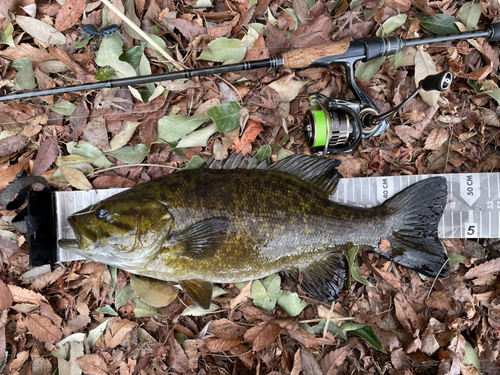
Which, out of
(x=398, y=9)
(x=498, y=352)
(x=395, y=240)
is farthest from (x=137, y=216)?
(x=498, y=352)

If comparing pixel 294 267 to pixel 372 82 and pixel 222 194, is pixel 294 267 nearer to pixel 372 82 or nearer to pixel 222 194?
pixel 222 194

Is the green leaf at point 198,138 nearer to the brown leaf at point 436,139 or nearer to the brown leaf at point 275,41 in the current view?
the brown leaf at point 275,41

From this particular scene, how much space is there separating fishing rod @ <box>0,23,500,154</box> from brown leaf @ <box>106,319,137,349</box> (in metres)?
2.02

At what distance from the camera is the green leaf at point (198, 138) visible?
2.74 meters

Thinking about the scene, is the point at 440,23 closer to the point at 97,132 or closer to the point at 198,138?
the point at 198,138

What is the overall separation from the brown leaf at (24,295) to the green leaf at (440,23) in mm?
4211

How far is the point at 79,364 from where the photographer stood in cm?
270

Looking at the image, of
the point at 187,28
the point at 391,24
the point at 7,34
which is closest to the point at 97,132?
the point at 7,34

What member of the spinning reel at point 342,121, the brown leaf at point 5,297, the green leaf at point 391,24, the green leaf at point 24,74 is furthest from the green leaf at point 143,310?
the green leaf at point 391,24

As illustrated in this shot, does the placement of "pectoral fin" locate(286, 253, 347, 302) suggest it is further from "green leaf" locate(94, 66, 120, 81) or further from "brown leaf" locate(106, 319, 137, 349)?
"green leaf" locate(94, 66, 120, 81)

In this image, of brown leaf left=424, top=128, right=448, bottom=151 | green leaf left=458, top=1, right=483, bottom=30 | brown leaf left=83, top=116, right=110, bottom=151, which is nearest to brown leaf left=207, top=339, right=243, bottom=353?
brown leaf left=83, top=116, right=110, bottom=151

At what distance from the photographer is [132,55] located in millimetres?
2711

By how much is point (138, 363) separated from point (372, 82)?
330cm

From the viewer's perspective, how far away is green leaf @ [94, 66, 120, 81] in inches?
107
